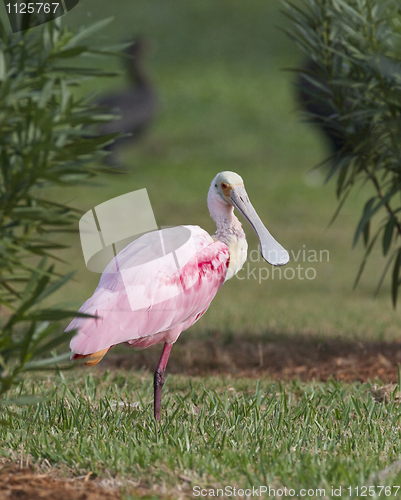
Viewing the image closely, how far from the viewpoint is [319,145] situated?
17.7 metres

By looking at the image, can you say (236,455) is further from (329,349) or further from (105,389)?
(329,349)

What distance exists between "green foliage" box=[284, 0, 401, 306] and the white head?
3.89 feet

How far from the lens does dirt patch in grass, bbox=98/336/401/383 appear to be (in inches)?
195

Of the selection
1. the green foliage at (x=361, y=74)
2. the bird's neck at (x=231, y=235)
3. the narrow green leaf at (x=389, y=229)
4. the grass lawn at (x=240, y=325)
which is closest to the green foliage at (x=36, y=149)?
the grass lawn at (x=240, y=325)

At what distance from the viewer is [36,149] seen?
224 cm

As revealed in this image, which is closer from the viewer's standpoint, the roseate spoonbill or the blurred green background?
the roseate spoonbill

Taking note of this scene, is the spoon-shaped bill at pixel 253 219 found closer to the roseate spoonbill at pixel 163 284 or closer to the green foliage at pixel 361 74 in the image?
the roseate spoonbill at pixel 163 284

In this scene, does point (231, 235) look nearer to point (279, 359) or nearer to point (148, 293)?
point (148, 293)

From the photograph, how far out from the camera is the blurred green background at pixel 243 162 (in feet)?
23.6

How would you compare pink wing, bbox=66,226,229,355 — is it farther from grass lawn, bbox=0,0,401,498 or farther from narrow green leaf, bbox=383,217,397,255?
narrow green leaf, bbox=383,217,397,255

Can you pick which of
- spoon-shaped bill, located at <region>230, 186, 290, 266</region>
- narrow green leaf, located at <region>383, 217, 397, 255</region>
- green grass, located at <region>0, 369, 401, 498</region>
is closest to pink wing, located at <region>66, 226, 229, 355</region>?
spoon-shaped bill, located at <region>230, 186, 290, 266</region>

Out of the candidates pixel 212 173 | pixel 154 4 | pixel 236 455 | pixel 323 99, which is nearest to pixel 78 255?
pixel 212 173

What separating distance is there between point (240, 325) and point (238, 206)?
313 cm

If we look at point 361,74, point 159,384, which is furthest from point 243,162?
point 159,384
